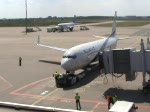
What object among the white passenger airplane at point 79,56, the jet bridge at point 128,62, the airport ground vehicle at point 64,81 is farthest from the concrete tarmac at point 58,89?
the jet bridge at point 128,62

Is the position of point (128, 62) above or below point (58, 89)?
Result: above

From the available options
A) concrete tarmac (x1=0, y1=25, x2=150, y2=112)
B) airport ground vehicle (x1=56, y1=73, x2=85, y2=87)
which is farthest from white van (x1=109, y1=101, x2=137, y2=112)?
airport ground vehicle (x1=56, y1=73, x2=85, y2=87)

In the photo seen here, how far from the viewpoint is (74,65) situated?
3591 centimetres

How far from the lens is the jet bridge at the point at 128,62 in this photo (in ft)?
95.6

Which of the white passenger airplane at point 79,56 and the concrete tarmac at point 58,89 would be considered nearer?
the concrete tarmac at point 58,89

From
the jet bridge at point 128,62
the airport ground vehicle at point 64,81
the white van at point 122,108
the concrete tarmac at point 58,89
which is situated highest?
the jet bridge at point 128,62

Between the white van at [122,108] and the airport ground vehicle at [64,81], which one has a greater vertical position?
the white van at [122,108]

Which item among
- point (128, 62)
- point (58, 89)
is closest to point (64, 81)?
point (58, 89)

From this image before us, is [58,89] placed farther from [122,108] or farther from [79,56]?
[122,108]

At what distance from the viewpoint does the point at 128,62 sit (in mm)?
29812

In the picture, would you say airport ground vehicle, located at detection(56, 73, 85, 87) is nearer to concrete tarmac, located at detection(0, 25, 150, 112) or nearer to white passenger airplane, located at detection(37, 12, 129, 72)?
concrete tarmac, located at detection(0, 25, 150, 112)

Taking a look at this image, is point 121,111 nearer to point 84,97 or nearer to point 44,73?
point 84,97

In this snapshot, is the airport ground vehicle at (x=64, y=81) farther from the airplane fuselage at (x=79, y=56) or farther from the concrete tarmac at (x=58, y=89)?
the airplane fuselage at (x=79, y=56)

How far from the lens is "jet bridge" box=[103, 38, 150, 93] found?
29.1 meters
